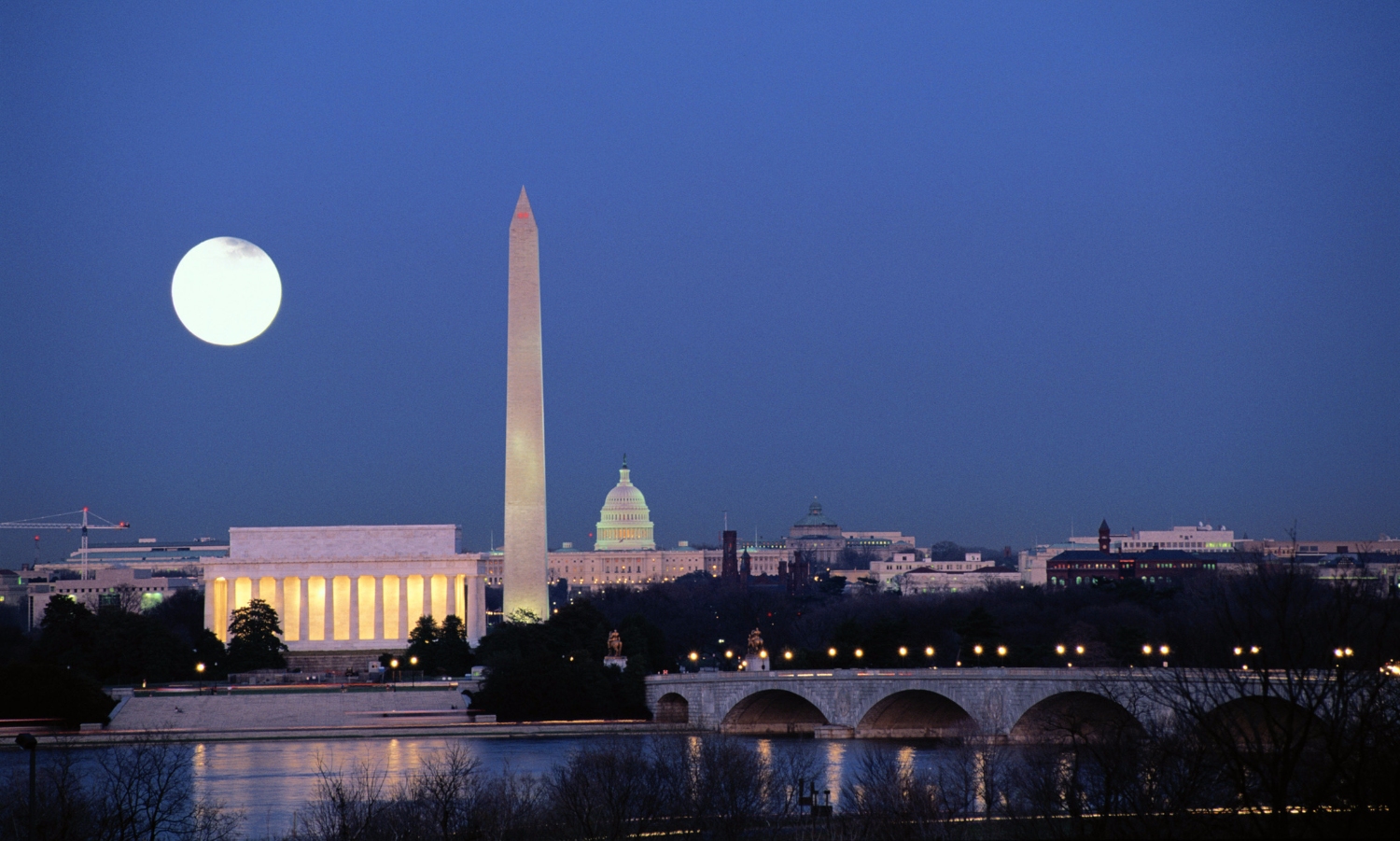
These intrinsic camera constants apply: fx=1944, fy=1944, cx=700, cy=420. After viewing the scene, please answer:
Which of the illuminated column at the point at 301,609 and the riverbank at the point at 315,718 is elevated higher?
the illuminated column at the point at 301,609

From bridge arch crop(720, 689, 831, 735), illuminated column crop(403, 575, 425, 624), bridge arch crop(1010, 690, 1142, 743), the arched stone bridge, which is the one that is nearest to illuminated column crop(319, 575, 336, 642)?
illuminated column crop(403, 575, 425, 624)

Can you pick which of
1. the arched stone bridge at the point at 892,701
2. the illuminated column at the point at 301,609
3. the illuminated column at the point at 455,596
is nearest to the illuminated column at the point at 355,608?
the illuminated column at the point at 301,609

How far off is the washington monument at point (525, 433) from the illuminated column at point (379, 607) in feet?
56.6

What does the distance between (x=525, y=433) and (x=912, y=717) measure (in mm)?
28178

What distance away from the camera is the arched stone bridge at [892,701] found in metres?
62.6

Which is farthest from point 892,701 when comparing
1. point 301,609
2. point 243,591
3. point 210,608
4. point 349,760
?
point 243,591

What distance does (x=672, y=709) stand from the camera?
79125 mm

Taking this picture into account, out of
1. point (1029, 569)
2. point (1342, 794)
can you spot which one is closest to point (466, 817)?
point (1342, 794)

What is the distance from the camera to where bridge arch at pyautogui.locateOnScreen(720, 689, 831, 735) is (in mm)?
74562

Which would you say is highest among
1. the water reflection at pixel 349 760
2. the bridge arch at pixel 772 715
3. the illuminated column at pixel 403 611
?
the illuminated column at pixel 403 611

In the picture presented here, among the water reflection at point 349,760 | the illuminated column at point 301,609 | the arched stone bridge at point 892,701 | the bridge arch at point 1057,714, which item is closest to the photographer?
the water reflection at point 349,760

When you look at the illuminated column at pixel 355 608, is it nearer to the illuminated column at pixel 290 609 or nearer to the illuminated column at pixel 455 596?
the illuminated column at pixel 290 609

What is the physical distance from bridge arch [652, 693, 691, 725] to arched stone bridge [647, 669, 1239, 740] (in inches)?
1.5

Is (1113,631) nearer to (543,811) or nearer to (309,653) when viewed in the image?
(309,653)
